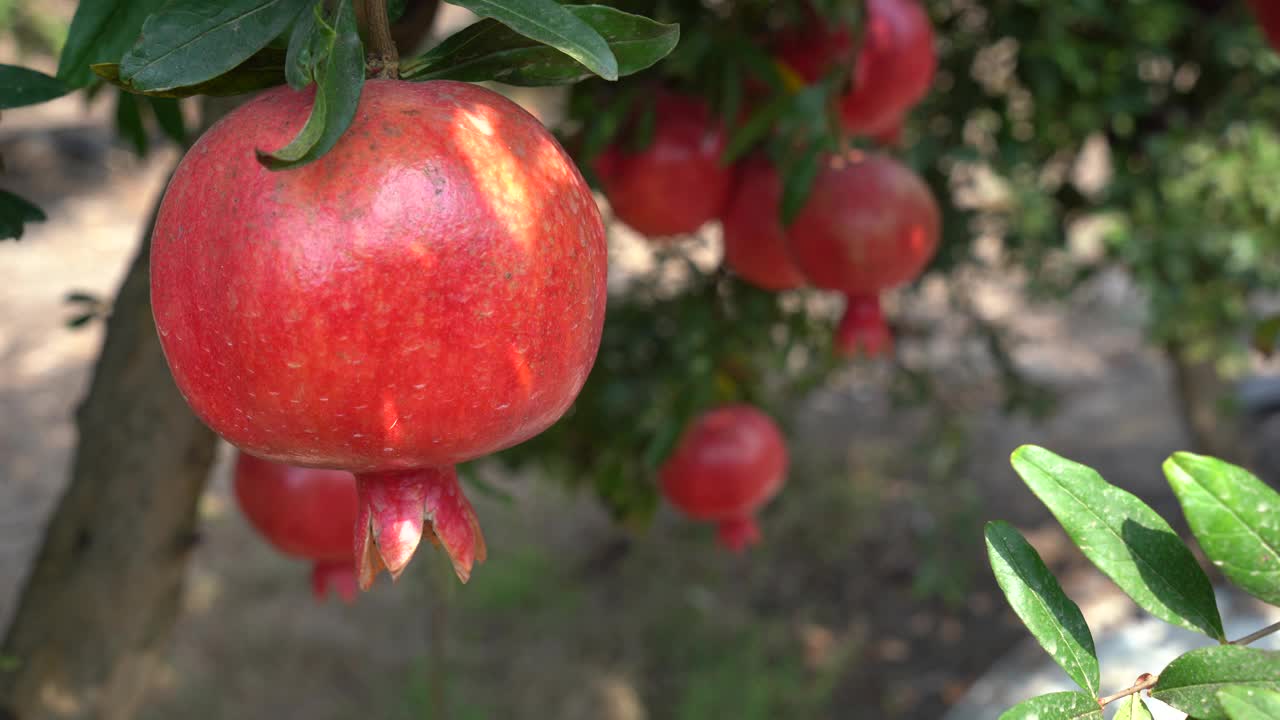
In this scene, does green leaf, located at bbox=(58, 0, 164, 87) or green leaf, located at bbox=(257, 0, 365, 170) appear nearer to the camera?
green leaf, located at bbox=(257, 0, 365, 170)

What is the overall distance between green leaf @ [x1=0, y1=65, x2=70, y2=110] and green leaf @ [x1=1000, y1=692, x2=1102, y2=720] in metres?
0.57

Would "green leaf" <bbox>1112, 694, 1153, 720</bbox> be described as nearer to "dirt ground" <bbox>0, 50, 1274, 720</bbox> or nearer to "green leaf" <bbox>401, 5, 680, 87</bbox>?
"green leaf" <bbox>401, 5, 680, 87</bbox>

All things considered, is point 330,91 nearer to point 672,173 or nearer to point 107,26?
point 107,26

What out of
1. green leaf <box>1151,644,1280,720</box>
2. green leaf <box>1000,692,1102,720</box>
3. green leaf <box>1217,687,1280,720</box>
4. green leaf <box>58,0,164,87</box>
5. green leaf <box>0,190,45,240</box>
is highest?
green leaf <box>58,0,164,87</box>

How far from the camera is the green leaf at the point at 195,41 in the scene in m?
0.48

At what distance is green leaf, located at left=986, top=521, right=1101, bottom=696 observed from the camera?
47 cm

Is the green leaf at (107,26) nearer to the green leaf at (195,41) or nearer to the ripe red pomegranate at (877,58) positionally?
the green leaf at (195,41)

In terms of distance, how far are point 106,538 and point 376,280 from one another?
955mm

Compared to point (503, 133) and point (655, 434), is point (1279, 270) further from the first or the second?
point (503, 133)

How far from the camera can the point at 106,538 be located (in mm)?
1239

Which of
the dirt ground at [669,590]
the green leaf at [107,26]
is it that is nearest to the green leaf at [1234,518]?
the green leaf at [107,26]

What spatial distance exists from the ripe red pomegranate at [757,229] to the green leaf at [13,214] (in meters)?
0.70

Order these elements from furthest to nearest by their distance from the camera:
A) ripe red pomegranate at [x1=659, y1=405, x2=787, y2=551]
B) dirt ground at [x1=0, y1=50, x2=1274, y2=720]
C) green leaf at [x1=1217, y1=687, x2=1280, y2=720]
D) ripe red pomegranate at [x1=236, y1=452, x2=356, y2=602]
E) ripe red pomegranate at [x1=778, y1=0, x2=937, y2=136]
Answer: dirt ground at [x1=0, y1=50, x2=1274, y2=720], ripe red pomegranate at [x1=659, y1=405, x2=787, y2=551], ripe red pomegranate at [x1=778, y1=0, x2=937, y2=136], ripe red pomegranate at [x1=236, y1=452, x2=356, y2=602], green leaf at [x1=1217, y1=687, x2=1280, y2=720]

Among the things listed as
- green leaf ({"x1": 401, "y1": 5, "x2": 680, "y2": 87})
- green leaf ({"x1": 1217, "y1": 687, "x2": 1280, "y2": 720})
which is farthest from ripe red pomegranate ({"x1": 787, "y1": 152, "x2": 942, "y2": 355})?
green leaf ({"x1": 1217, "y1": 687, "x2": 1280, "y2": 720})
